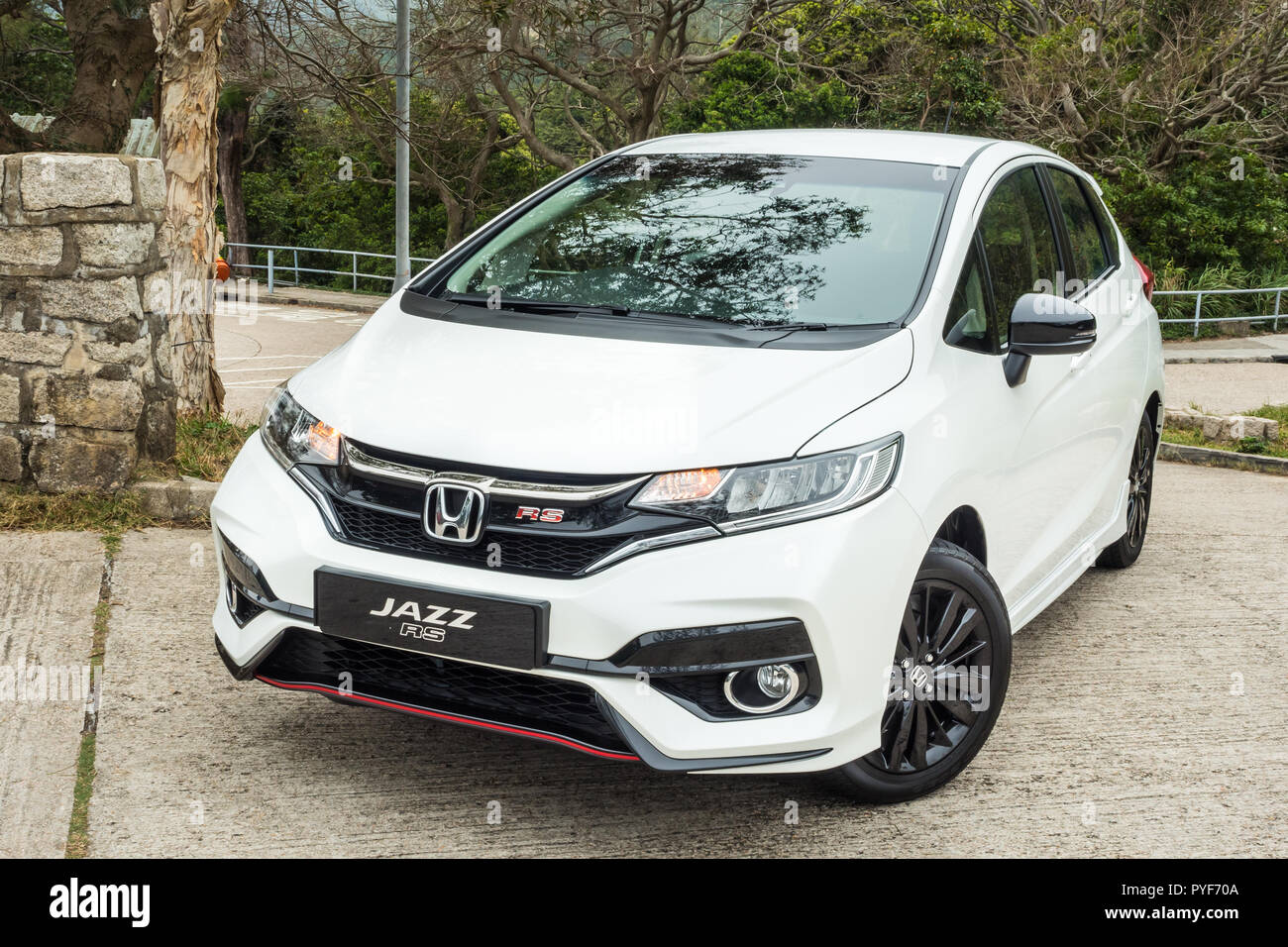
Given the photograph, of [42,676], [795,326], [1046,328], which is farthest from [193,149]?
[1046,328]

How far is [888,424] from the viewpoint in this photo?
338cm

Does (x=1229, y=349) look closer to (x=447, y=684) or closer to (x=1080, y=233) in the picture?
(x=1080, y=233)

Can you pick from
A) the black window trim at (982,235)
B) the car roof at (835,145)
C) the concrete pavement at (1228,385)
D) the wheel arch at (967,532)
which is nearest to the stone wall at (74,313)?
the car roof at (835,145)

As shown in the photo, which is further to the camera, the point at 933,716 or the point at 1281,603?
the point at 1281,603

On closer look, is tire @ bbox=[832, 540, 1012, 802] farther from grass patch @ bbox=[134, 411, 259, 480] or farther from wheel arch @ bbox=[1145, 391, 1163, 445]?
grass patch @ bbox=[134, 411, 259, 480]

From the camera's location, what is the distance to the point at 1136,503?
6.11 m

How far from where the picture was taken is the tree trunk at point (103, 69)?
14.9 metres

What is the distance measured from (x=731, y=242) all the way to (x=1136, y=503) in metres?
2.82

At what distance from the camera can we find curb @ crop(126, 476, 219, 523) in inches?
242

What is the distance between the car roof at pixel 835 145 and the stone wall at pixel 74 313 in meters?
2.42
